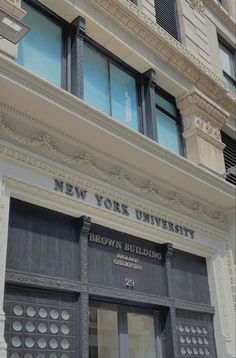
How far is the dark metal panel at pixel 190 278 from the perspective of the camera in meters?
9.57

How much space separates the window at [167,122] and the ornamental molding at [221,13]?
455 cm

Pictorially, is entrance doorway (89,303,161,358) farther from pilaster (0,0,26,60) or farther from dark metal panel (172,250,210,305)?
pilaster (0,0,26,60)

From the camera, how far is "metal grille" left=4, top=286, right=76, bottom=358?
6.39 meters

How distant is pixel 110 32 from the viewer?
9586 mm

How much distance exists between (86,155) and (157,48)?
3823 millimetres

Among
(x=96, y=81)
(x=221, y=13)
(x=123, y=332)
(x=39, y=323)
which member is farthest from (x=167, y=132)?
(x=221, y=13)

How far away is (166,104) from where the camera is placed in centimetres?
1122

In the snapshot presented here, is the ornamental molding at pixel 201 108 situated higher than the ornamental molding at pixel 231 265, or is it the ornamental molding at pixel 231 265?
the ornamental molding at pixel 201 108

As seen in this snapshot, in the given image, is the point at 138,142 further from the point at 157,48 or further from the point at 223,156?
the point at 223,156

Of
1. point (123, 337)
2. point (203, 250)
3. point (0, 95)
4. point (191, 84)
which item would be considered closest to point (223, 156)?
point (191, 84)

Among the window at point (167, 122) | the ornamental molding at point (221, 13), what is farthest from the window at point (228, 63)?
the window at point (167, 122)

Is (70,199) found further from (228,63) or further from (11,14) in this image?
(228,63)

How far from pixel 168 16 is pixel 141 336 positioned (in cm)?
798

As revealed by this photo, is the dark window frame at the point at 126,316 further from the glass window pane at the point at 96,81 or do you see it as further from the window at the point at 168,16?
the window at the point at 168,16
